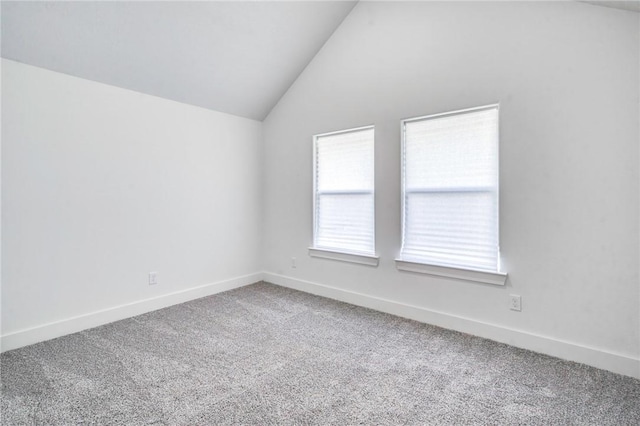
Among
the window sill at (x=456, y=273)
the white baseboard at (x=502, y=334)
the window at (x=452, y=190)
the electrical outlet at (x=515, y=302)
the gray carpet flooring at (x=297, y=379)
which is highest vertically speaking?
the window at (x=452, y=190)

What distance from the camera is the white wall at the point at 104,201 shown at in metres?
2.53

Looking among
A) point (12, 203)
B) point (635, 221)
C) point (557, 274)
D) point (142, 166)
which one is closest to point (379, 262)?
point (557, 274)

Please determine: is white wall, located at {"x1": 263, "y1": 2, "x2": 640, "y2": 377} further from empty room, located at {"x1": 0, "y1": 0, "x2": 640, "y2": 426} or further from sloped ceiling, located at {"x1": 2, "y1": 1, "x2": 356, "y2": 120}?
sloped ceiling, located at {"x1": 2, "y1": 1, "x2": 356, "y2": 120}

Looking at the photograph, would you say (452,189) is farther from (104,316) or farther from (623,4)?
(104,316)

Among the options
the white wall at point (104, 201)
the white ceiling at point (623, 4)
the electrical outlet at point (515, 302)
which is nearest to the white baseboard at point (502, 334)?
the electrical outlet at point (515, 302)

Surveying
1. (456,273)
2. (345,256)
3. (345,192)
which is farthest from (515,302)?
(345,192)

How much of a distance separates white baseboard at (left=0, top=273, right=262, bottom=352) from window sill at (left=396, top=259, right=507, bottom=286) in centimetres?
222

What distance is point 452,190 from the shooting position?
288 cm

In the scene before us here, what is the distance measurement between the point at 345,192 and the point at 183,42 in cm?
215

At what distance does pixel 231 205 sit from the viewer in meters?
4.13

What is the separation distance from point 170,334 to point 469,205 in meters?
2.80

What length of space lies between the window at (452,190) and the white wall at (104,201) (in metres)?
2.22

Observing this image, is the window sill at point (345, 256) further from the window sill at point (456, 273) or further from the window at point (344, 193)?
the window sill at point (456, 273)

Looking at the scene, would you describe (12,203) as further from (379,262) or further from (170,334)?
(379,262)
